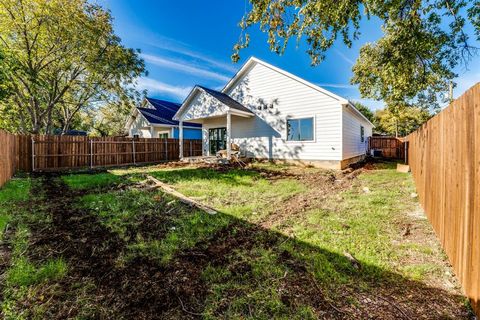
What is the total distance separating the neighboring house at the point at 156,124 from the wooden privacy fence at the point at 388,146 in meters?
17.6

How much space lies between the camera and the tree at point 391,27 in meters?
5.50

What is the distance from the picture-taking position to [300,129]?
39.4 feet

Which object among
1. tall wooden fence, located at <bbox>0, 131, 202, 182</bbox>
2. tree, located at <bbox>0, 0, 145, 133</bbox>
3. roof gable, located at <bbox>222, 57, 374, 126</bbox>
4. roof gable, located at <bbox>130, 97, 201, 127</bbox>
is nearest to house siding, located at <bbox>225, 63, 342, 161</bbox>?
roof gable, located at <bbox>222, 57, 374, 126</bbox>

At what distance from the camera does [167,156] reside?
703 inches

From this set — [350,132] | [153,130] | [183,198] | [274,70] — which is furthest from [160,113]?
[183,198]

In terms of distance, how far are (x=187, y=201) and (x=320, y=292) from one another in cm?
387

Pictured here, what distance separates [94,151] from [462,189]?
51.4 feet

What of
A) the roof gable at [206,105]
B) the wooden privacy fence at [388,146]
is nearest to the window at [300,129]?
the roof gable at [206,105]

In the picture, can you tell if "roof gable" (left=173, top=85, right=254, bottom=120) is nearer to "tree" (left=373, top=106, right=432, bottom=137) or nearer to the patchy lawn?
the patchy lawn

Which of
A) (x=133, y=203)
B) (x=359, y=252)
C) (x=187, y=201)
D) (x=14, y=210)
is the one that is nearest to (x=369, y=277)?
(x=359, y=252)

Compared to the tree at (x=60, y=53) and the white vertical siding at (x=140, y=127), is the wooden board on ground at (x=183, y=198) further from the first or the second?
the white vertical siding at (x=140, y=127)

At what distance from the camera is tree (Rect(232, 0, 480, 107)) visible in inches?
216

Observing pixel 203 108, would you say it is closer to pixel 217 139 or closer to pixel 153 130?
pixel 217 139

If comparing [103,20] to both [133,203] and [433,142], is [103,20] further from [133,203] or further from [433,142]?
[433,142]
